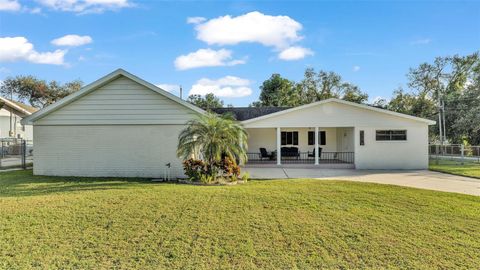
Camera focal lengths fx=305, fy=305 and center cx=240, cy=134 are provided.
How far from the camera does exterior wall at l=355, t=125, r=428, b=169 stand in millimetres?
16359

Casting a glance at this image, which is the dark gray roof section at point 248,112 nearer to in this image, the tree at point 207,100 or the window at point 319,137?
the window at point 319,137

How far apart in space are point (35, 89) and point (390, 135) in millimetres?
42674

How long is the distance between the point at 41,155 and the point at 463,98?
37032 millimetres

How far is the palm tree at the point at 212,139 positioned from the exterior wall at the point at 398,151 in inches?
316

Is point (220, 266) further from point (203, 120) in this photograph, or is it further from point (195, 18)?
point (195, 18)

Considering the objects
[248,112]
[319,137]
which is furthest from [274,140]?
[319,137]

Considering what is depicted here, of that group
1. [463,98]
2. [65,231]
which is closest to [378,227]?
[65,231]

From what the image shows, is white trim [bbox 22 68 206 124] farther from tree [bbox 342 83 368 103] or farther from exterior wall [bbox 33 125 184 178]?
tree [bbox 342 83 368 103]

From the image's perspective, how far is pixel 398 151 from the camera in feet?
53.7

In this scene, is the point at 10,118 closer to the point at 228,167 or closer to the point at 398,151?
the point at 228,167

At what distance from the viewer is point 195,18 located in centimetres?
1443

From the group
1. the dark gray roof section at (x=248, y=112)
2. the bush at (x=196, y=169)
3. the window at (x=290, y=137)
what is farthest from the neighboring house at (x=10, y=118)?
the window at (x=290, y=137)

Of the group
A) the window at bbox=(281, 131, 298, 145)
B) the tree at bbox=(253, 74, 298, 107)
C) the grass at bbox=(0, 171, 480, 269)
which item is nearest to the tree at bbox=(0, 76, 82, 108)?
the tree at bbox=(253, 74, 298, 107)

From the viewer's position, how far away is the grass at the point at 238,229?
445cm
